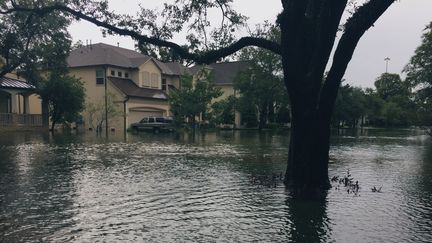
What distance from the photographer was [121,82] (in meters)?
44.8

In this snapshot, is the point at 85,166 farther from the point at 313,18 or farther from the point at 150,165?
the point at 313,18

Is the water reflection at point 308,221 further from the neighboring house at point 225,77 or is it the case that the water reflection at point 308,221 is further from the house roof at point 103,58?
the neighboring house at point 225,77

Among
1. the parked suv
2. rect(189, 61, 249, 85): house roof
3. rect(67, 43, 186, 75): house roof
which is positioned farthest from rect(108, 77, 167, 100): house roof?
rect(189, 61, 249, 85): house roof

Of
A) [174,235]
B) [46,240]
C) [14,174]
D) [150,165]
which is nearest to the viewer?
[46,240]

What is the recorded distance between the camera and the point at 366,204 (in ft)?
27.2

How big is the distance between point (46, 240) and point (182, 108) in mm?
35925

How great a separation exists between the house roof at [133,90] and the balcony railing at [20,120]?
9.42 m

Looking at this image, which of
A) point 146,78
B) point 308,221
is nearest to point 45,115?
point 146,78

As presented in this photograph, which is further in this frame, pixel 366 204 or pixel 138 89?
pixel 138 89

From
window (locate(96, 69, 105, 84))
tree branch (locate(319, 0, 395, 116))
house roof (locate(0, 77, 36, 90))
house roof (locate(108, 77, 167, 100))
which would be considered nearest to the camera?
tree branch (locate(319, 0, 395, 116))

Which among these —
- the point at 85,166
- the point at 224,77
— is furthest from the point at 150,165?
the point at 224,77

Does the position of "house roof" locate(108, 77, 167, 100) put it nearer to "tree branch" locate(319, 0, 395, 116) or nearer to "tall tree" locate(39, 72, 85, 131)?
"tall tree" locate(39, 72, 85, 131)

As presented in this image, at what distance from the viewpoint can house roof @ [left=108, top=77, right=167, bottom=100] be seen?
43.5 metres

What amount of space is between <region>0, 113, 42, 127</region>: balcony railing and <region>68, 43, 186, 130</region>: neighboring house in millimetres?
6082
